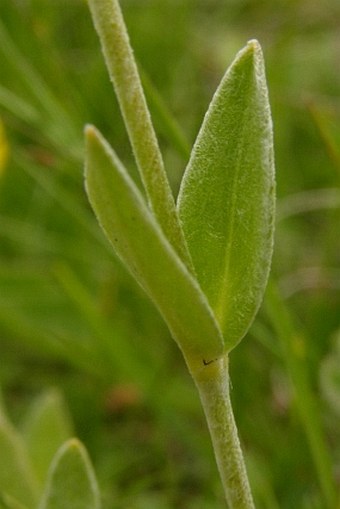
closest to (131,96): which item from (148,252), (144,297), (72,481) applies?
(148,252)

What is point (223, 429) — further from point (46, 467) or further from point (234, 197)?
point (46, 467)

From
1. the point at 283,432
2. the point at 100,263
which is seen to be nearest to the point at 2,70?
the point at 100,263

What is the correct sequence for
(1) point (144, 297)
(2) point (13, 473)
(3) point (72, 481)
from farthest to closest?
(1) point (144, 297) → (2) point (13, 473) → (3) point (72, 481)

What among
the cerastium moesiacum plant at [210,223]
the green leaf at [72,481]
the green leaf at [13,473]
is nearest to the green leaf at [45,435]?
the green leaf at [13,473]

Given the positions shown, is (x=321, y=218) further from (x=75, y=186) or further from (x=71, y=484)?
(x=71, y=484)

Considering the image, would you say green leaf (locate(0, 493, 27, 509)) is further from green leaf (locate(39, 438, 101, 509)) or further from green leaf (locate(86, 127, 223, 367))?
green leaf (locate(86, 127, 223, 367))

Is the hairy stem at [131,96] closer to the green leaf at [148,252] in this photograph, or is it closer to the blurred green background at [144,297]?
the green leaf at [148,252]
